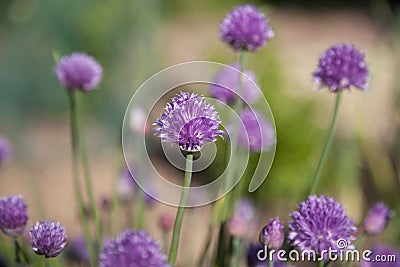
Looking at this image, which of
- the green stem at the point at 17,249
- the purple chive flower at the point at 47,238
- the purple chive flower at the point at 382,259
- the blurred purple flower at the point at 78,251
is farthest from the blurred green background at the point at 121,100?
the purple chive flower at the point at 47,238

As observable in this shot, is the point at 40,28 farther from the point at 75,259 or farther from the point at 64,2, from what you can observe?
the point at 75,259

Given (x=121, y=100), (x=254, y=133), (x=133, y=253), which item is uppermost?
(x=121, y=100)

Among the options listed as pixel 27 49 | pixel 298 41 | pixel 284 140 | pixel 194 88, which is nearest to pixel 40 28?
pixel 27 49

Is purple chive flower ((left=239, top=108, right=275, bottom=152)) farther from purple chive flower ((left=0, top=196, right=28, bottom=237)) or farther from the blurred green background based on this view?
the blurred green background

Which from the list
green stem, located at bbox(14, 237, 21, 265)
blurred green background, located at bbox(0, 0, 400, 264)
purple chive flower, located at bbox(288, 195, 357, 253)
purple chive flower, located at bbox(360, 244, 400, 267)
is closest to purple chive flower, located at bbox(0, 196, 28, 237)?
green stem, located at bbox(14, 237, 21, 265)

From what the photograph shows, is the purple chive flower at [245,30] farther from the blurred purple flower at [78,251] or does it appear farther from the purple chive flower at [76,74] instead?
the blurred purple flower at [78,251]

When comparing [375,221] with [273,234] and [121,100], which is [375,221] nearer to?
[273,234]

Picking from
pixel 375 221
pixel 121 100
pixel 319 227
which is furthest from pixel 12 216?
pixel 121 100

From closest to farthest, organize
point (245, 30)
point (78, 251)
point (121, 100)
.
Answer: point (245, 30) < point (78, 251) < point (121, 100)
